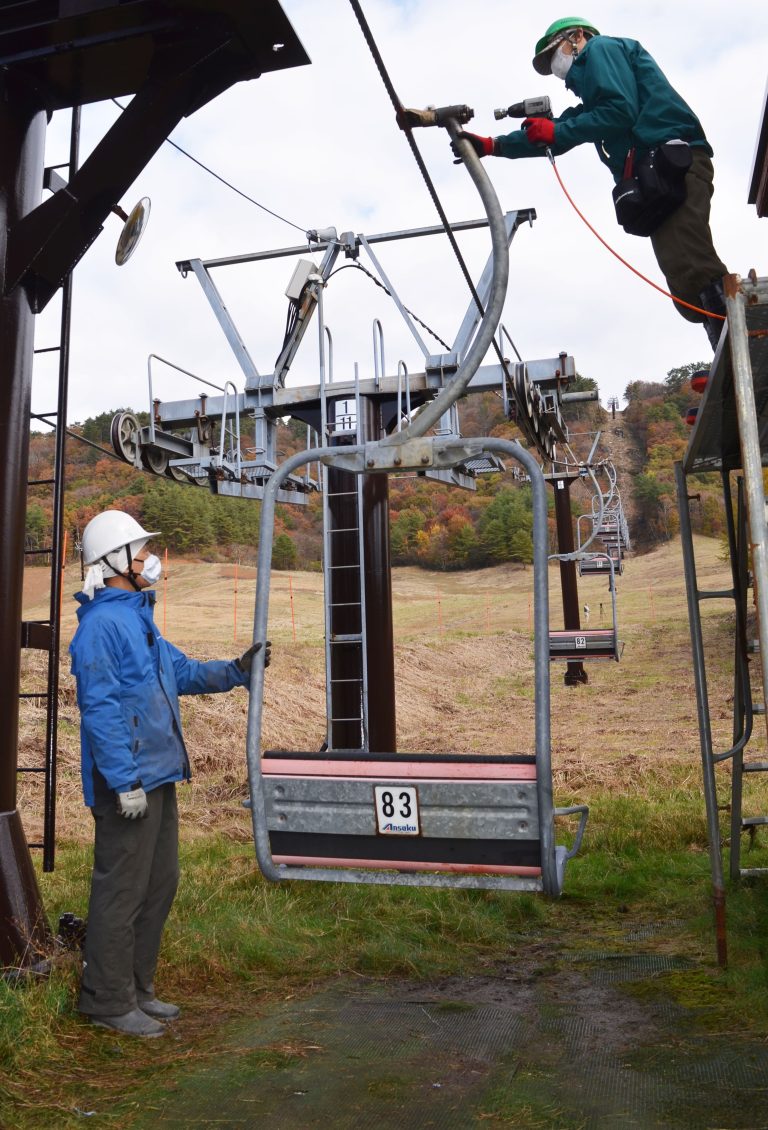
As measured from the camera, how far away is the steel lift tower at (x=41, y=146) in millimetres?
4570

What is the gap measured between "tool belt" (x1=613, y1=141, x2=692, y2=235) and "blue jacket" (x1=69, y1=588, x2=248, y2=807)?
2.67 meters

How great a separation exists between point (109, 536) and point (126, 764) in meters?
→ 1.01

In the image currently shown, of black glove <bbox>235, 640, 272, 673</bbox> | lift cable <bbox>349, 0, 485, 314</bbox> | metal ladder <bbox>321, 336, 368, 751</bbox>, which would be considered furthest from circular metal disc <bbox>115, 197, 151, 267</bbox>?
metal ladder <bbox>321, 336, 368, 751</bbox>

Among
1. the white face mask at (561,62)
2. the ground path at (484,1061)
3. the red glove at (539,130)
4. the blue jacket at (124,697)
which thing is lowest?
the ground path at (484,1061)

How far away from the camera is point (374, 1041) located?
3.96m

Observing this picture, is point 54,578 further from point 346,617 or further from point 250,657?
point 346,617

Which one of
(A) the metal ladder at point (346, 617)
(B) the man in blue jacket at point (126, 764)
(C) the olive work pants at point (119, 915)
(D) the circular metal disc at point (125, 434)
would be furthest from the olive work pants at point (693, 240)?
(D) the circular metal disc at point (125, 434)

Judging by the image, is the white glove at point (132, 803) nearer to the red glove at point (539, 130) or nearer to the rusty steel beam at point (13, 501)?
the rusty steel beam at point (13, 501)

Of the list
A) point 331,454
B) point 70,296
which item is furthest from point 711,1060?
point 70,296

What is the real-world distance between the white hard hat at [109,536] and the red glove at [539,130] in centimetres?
228

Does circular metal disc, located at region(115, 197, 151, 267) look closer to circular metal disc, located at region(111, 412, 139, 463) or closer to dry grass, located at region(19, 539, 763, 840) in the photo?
dry grass, located at region(19, 539, 763, 840)

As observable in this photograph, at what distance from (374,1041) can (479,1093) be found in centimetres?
66

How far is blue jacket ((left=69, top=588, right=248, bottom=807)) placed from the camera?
402cm

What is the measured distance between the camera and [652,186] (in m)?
4.26
